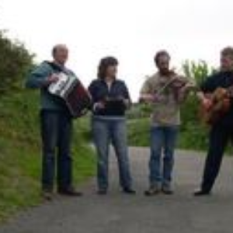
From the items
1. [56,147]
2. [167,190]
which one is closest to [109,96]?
[56,147]

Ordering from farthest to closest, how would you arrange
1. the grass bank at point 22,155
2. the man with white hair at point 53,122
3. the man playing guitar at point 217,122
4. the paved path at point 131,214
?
1. the man playing guitar at point 217,122
2. the man with white hair at point 53,122
3. the grass bank at point 22,155
4. the paved path at point 131,214

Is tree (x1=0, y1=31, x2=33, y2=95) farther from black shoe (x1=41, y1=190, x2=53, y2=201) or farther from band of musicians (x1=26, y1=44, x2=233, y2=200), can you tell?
black shoe (x1=41, y1=190, x2=53, y2=201)

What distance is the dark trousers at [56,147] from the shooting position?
51.4 ft

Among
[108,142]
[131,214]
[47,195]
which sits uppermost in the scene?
[108,142]

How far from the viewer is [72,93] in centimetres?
1584

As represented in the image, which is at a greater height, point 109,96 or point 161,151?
point 109,96

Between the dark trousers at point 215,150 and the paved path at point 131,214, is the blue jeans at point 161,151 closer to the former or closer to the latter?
the paved path at point 131,214

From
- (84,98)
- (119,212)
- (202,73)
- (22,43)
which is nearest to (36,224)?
(119,212)

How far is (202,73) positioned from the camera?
120ft

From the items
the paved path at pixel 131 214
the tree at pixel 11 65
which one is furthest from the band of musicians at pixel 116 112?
the tree at pixel 11 65

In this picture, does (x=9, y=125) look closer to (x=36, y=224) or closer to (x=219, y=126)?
(x=219, y=126)

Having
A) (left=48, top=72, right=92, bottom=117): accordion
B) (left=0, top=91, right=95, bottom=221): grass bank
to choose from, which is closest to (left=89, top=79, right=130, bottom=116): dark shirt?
(left=48, top=72, right=92, bottom=117): accordion

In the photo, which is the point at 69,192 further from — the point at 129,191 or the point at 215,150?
the point at 215,150

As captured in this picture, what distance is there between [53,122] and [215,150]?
2225 millimetres
